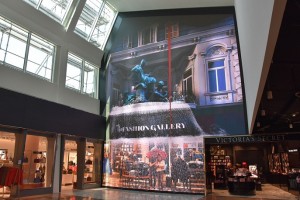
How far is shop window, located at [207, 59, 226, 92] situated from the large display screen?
0.04 metres

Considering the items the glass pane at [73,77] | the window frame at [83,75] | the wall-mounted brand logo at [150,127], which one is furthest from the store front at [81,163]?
the glass pane at [73,77]

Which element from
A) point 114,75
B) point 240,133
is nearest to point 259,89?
point 240,133

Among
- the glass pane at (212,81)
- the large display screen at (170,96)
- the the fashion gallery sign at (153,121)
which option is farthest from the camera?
the the fashion gallery sign at (153,121)

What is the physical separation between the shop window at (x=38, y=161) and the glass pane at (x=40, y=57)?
2.79 meters

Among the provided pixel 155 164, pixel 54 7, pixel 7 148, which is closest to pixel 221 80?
pixel 155 164

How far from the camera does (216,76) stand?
1205 centimetres

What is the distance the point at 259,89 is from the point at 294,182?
9.96 metres

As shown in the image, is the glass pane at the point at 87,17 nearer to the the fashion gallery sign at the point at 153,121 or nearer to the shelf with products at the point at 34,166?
the the fashion gallery sign at the point at 153,121

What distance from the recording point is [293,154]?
47.7ft

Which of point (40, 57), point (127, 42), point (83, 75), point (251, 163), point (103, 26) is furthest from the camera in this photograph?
point (251, 163)

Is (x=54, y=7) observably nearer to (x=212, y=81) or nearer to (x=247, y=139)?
(x=212, y=81)

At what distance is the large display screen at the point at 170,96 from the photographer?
11.7 meters

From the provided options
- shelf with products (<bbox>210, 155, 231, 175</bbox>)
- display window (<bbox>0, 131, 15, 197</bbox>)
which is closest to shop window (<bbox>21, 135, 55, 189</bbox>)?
display window (<bbox>0, 131, 15, 197</bbox>)

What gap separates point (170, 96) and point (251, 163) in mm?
8776
